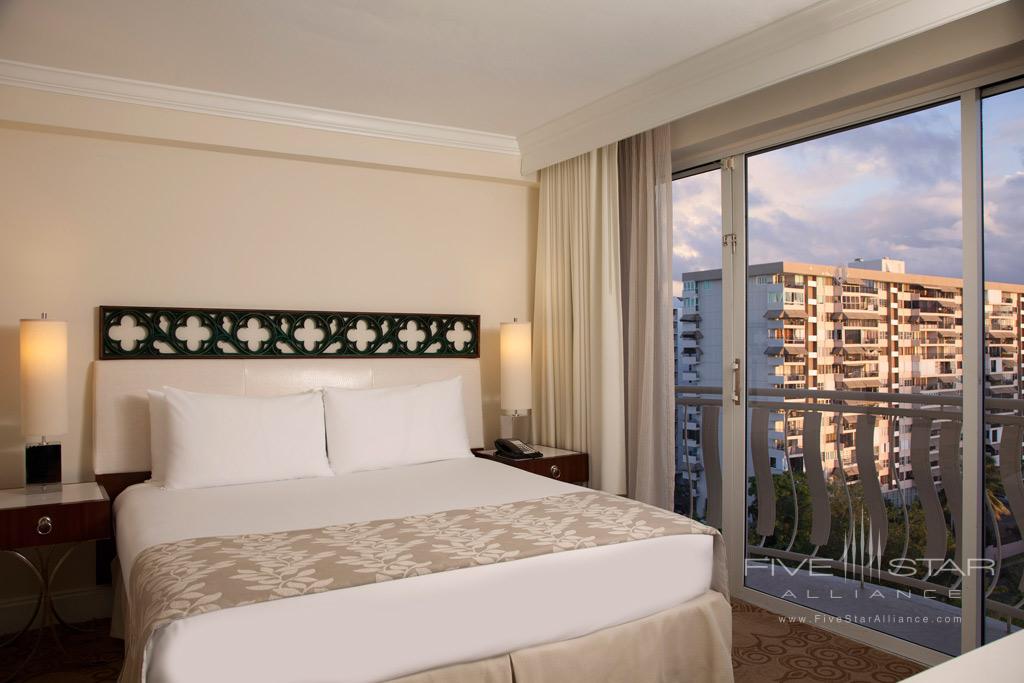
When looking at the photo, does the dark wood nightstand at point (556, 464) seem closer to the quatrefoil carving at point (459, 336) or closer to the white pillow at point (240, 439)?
the quatrefoil carving at point (459, 336)

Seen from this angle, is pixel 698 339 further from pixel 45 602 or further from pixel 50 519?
pixel 45 602

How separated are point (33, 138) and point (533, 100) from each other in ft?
8.19

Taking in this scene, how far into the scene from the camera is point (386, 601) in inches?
79.4

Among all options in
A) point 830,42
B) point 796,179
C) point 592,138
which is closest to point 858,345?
point 796,179

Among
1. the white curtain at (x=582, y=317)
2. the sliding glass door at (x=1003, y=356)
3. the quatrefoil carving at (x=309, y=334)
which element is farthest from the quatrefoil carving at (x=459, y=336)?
A: the sliding glass door at (x=1003, y=356)

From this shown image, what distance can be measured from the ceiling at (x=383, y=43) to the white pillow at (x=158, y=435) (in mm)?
1581

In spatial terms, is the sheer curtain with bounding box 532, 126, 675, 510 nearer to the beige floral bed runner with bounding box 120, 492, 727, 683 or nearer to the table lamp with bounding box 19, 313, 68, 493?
the beige floral bed runner with bounding box 120, 492, 727, 683

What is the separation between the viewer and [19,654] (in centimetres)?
321

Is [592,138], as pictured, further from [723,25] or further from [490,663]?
[490,663]

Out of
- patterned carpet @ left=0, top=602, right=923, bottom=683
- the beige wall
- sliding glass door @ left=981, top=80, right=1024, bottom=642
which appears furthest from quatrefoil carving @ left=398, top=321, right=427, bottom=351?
sliding glass door @ left=981, top=80, right=1024, bottom=642

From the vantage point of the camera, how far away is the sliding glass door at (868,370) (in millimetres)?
2795

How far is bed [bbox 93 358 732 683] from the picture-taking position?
6.13ft

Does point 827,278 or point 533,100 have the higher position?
point 533,100

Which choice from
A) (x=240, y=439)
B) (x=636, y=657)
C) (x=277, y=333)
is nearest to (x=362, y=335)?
(x=277, y=333)
